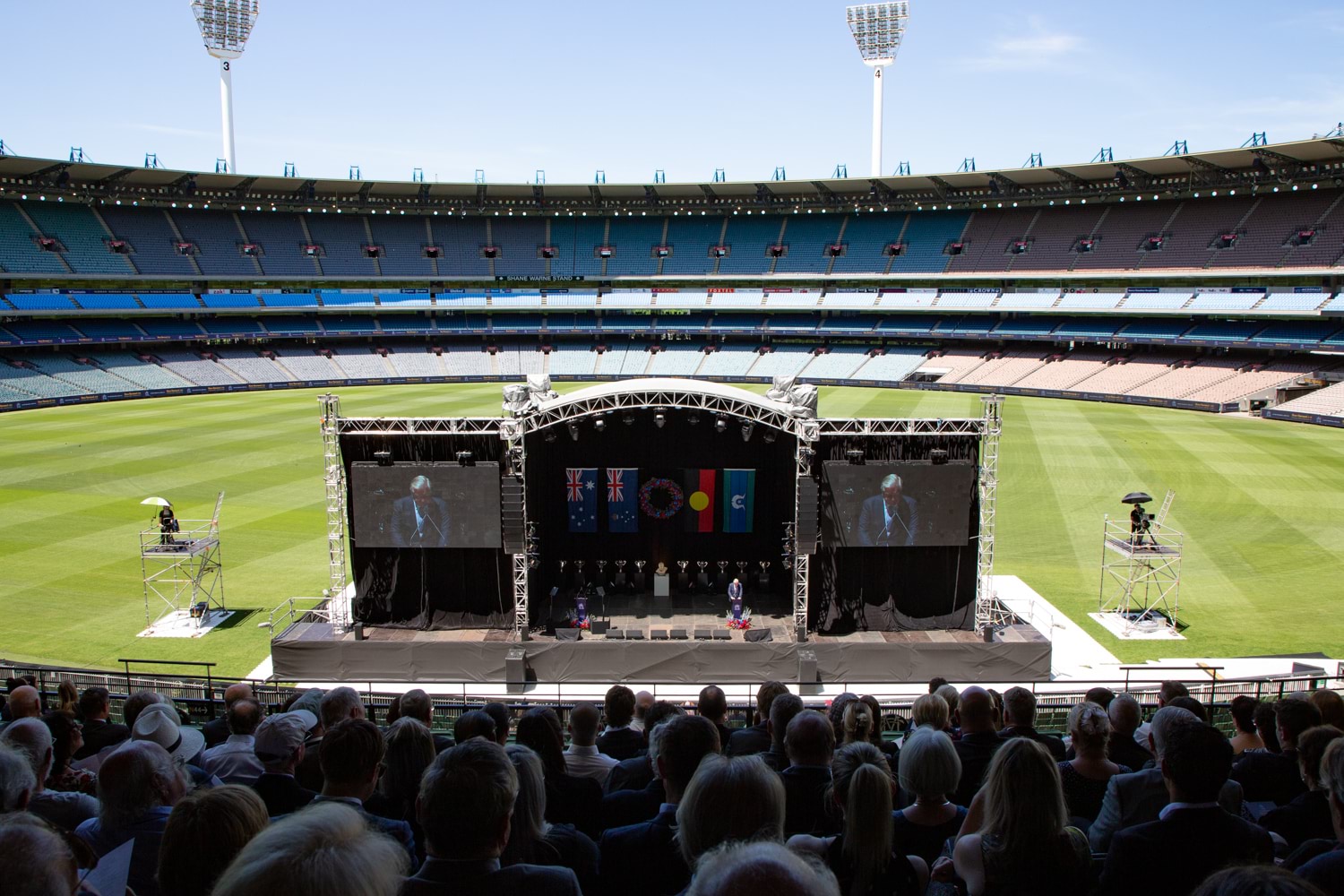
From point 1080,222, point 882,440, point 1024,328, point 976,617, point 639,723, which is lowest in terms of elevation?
point 976,617

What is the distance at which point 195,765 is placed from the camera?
20.9 feet

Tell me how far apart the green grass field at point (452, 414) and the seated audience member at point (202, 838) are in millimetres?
14817

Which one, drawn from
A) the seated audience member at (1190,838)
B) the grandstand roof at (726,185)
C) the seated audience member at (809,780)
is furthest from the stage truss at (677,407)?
the grandstand roof at (726,185)

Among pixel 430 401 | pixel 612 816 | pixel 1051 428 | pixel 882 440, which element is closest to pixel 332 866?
pixel 612 816

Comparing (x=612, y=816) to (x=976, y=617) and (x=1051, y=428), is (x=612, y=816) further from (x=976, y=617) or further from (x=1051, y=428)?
(x=1051, y=428)

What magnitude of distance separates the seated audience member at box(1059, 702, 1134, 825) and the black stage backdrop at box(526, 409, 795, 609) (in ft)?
42.0

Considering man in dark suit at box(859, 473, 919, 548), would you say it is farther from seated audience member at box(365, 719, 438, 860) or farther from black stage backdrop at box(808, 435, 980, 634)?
seated audience member at box(365, 719, 438, 860)

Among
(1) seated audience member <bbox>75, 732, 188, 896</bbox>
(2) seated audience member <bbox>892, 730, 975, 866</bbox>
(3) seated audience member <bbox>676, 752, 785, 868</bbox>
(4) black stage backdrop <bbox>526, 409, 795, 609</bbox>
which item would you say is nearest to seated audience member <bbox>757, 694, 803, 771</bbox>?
(2) seated audience member <bbox>892, 730, 975, 866</bbox>

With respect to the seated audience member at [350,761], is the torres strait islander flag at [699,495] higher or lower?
lower

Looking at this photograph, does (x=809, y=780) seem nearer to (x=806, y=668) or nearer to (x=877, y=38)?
(x=806, y=668)

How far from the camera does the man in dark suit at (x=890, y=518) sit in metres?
17.2

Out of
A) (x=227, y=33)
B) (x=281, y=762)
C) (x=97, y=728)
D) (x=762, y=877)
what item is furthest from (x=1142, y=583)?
(x=227, y=33)

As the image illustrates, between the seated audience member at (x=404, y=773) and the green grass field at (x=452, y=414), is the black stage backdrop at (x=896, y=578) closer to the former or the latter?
the green grass field at (x=452, y=414)

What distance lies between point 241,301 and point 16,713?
62.7 m
